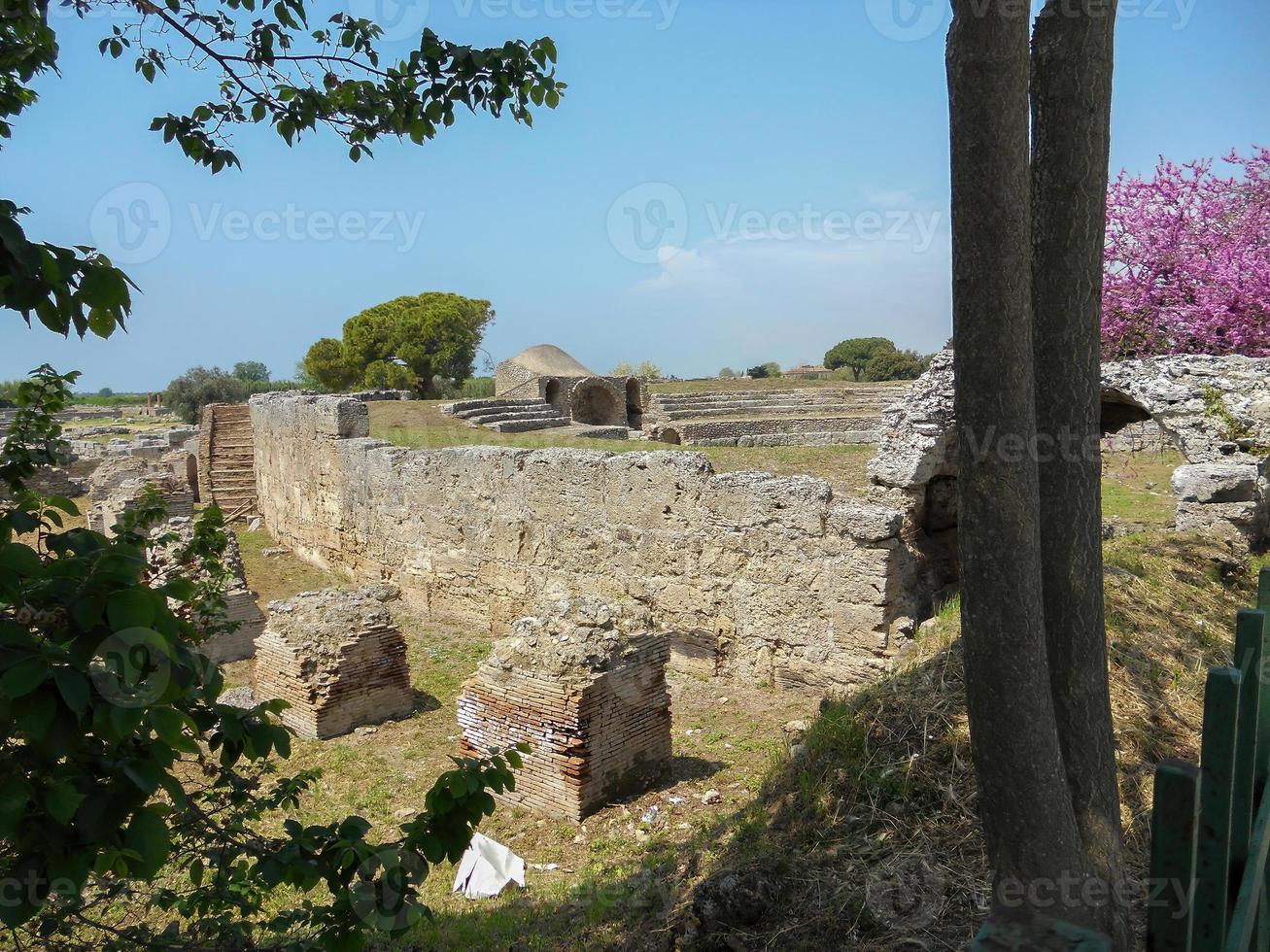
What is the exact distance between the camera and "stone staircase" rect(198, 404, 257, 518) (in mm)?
18281

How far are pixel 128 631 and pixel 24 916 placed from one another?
619 mm

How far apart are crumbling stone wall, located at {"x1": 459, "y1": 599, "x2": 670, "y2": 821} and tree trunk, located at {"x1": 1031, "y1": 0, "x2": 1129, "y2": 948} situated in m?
3.60

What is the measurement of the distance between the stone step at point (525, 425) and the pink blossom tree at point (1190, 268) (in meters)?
11.5

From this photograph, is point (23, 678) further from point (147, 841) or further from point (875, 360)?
point (875, 360)

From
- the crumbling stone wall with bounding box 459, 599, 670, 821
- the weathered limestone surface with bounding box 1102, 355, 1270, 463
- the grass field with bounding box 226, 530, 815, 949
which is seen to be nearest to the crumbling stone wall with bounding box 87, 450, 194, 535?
the grass field with bounding box 226, 530, 815, 949

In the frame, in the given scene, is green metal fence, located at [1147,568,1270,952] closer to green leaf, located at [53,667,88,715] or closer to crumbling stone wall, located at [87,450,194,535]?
green leaf, located at [53,667,88,715]

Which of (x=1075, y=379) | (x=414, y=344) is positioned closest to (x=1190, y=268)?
(x=1075, y=379)

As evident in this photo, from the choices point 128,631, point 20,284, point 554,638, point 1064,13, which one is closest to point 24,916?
point 128,631

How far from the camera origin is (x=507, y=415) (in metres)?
21.4

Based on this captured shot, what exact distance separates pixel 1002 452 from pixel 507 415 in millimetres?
19791

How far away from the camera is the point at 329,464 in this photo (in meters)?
13.0

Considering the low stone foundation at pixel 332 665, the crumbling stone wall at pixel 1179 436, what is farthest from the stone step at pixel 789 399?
the low stone foundation at pixel 332 665

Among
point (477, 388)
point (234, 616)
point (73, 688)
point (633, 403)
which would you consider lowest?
point (234, 616)

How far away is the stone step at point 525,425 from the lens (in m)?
18.7
